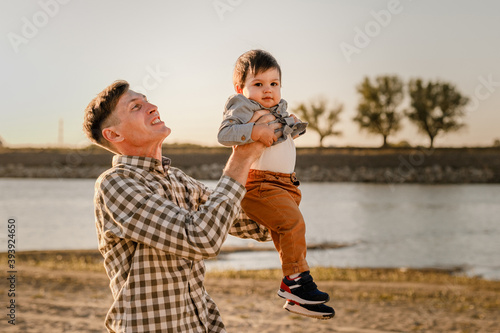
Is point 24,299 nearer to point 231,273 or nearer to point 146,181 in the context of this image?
point 231,273

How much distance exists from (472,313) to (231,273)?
5.65 metres

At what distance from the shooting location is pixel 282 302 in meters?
11.1

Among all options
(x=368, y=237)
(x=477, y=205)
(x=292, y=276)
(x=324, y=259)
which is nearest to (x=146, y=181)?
(x=292, y=276)

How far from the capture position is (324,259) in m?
18.0

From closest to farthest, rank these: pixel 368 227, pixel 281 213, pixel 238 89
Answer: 1. pixel 281 213
2. pixel 238 89
3. pixel 368 227

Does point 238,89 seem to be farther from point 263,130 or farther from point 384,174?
point 384,174

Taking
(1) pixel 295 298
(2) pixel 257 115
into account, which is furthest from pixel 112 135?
(1) pixel 295 298

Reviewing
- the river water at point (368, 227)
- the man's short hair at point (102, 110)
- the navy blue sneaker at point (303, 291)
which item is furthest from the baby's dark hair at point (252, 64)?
the river water at point (368, 227)

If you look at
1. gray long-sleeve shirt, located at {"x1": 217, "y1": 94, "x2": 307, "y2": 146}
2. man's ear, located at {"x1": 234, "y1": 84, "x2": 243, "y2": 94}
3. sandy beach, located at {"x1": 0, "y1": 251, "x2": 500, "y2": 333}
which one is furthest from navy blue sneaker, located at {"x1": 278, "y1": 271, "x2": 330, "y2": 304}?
sandy beach, located at {"x1": 0, "y1": 251, "x2": 500, "y2": 333}

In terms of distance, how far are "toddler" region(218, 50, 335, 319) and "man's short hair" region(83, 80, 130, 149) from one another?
15.7 inches

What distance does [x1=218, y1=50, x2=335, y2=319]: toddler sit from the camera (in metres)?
2.03

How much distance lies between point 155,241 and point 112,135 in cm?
48

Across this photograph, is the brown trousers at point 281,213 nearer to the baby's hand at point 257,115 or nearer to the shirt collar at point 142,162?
the baby's hand at point 257,115

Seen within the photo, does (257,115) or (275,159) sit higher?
(257,115)
